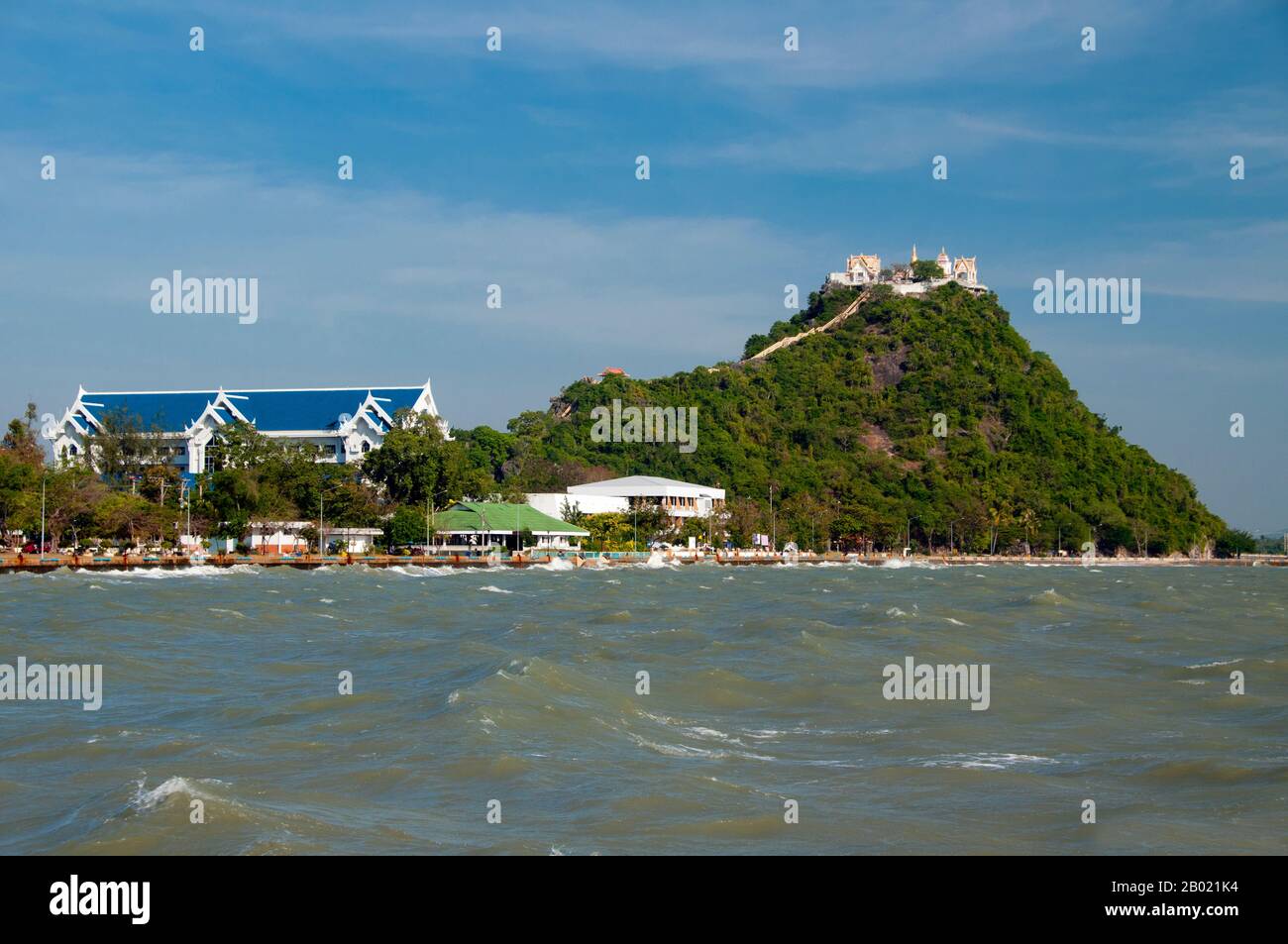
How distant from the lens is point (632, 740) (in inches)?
665

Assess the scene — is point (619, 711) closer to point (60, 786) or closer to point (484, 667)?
point (484, 667)

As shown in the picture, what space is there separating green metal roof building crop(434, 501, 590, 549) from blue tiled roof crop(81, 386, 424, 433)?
1363 centimetres

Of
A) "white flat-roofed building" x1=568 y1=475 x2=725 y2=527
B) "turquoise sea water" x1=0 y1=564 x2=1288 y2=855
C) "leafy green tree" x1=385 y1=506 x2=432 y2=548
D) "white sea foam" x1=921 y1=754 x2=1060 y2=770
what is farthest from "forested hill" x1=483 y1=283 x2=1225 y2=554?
"white sea foam" x1=921 y1=754 x2=1060 y2=770

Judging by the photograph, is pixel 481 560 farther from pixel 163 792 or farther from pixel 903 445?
pixel 903 445

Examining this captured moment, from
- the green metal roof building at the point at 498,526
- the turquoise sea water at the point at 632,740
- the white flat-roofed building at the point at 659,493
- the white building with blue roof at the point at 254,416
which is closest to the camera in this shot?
the turquoise sea water at the point at 632,740

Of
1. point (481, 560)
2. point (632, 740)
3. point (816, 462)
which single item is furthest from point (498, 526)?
point (632, 740)

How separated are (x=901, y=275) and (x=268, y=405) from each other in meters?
104

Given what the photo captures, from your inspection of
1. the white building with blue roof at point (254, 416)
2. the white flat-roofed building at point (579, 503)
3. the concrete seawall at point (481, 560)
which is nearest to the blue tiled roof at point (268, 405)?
the white building with blue roof at point (254, 416)

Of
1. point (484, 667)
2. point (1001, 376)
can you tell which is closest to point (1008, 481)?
point (1001, 376)

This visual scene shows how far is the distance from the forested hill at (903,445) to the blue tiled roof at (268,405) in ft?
44.9

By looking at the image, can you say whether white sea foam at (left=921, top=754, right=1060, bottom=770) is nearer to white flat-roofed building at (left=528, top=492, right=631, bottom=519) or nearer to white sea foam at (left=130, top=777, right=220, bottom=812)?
white sea foam at (left=130, top=777, right=220, bottom=812)

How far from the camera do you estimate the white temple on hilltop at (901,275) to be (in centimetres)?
18188

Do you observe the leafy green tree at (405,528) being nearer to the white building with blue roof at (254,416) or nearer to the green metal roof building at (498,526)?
the green metal roof building at (498,526)
